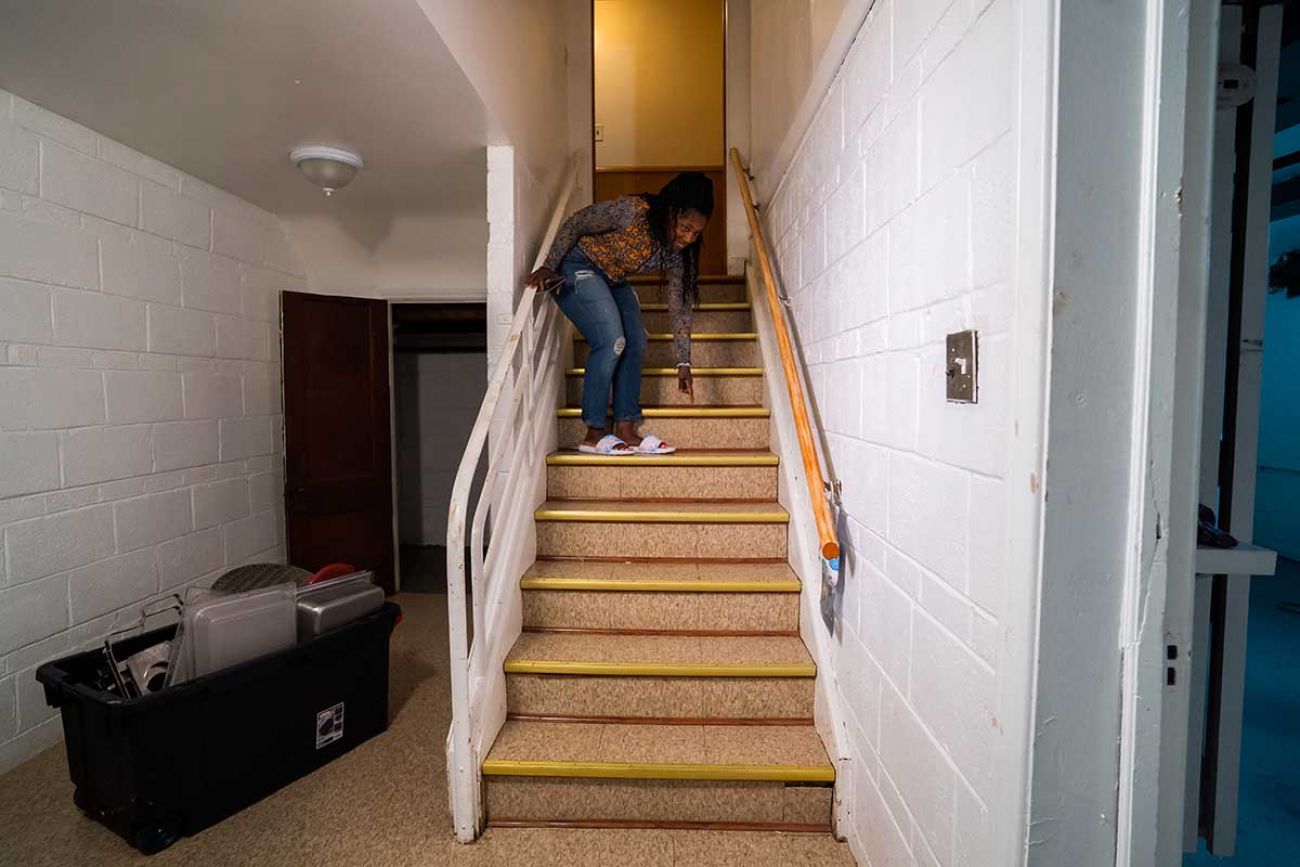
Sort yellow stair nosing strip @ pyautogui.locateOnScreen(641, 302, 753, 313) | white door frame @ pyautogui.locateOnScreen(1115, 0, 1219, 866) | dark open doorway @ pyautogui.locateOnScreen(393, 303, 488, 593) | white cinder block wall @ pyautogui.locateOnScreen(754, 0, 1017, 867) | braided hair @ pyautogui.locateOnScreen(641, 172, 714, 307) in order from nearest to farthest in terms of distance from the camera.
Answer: white door frame @ pyautogui.locateOnScreen(1115, 0, 1219, 866), white cinder block wall @ pyautogui.locateOnScreen(754, 0, 1017, 867), braided hair @ pyautogui.locateOnScreen(641, 172, 714, 307), yellow stair nosing strip @ pyautogui.locateOnScreen(641, 302, 753, 313), dark open doorway @ pyautogui.locateOnScreen(393, 303, 488, 593)

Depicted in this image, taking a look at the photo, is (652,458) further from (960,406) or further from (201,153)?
(201,153)

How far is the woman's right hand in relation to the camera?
2369 mm

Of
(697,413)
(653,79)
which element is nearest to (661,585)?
(697,413)

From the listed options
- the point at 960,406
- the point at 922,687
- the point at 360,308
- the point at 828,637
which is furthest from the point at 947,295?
the point at 360,308

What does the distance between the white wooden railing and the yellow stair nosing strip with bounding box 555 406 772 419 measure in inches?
4.2

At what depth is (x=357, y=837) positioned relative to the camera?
1.66 meters

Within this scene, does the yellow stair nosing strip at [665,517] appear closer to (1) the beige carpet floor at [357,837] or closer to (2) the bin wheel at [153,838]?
(1) the beige carpet floor at [357,837]

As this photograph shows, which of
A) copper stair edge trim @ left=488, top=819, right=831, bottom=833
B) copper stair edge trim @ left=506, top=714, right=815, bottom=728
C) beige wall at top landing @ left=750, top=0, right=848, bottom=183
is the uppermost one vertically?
beige wall at top landing @ left=750, top=0, right=848, bottom=183

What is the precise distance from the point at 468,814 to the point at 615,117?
486 cm

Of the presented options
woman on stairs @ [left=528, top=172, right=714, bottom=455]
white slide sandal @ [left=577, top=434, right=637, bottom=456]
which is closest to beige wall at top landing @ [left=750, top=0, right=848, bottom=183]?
woman on stairs @ [left=528, top=172, right=714, bottom=455]

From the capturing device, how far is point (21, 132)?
1970 mm

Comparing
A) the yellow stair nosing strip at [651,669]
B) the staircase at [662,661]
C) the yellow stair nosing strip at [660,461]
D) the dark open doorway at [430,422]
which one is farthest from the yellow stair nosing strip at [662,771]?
the dark open doorway at [430,422]

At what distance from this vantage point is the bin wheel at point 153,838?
1.60 metres

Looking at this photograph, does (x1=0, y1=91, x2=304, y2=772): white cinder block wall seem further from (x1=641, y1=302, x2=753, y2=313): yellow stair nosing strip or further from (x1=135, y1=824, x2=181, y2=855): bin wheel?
(x1=641, y1=302, x2=753, y2=313): yellow stair nosing strip
